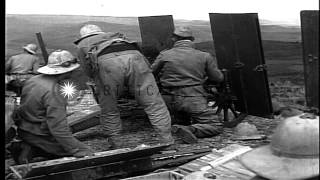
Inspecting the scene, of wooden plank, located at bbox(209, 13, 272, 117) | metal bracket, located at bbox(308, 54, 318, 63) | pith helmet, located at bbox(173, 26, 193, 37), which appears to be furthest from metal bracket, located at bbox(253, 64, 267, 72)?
metal bracket, located at bbox(308, 54, 318, 63)

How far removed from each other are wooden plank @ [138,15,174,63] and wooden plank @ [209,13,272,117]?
941mm

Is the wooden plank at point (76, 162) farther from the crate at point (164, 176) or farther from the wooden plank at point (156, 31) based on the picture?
the wooden plank at point (156, 31)

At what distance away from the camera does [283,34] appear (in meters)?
6.79

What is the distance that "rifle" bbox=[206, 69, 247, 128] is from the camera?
8133mm

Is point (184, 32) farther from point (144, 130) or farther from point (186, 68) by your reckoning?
point (144, 130)

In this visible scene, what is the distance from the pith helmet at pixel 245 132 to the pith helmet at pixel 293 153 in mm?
3055

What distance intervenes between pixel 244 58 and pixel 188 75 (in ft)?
2.39

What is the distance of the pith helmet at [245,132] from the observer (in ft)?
23.1

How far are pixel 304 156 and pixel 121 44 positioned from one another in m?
3.91

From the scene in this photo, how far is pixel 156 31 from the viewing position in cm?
902

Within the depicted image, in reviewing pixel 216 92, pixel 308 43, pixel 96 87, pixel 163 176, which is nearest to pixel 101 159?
pixel 163 176

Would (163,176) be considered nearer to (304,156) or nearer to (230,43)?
(304,156)

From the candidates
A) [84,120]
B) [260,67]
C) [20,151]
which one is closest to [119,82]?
[84,120]

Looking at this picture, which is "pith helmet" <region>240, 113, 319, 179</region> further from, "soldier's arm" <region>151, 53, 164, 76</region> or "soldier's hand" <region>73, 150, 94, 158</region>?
"soldier's arm" <region>151, 53, 164, 76</region>
